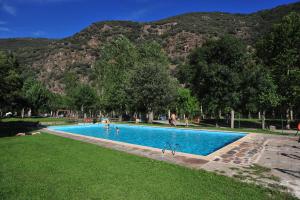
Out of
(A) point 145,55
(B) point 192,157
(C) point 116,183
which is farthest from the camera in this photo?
(A) point 145,55

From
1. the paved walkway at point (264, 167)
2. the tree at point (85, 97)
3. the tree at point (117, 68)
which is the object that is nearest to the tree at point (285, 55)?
the paved walkway at point (264, 167)

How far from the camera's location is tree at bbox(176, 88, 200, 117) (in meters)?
46.6

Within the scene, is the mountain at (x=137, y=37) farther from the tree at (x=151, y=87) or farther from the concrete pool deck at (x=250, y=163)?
the concrete pool deck at (x=250, y=163)

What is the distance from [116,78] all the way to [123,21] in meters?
106

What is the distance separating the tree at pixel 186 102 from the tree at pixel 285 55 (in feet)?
52.3

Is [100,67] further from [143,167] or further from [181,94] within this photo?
[143,167]

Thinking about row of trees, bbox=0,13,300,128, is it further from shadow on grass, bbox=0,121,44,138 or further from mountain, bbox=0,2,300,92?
mountain, bbox=0,2,300,92

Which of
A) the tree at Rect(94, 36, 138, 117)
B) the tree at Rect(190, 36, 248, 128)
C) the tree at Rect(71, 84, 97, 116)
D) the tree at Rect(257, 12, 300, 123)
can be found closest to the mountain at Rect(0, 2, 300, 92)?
the tree at Rect(71, 84, 97, 116)

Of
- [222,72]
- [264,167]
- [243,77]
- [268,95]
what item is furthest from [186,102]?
[264,167]

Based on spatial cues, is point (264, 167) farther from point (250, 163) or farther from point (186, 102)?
point (186, 102)

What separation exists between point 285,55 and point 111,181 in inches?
1118

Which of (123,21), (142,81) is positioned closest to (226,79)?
(142,81)

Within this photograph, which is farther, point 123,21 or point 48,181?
point 123,21

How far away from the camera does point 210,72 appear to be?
2520cm
